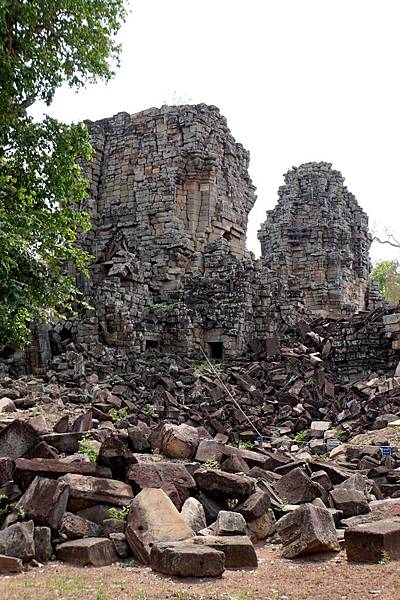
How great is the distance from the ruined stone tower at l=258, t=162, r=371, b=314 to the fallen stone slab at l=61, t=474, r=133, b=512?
743 inches

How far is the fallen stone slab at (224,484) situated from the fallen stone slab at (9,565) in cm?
208

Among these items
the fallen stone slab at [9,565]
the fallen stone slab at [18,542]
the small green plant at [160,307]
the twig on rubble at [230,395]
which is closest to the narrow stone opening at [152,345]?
the small green plant at [160,307]

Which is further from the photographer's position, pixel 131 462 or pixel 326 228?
pixel 326 228

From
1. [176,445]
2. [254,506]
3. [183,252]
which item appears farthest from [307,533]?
[183,252]

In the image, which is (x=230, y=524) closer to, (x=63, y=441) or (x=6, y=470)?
(x=6, y=470)

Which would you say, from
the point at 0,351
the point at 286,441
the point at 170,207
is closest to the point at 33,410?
the point at 286,441

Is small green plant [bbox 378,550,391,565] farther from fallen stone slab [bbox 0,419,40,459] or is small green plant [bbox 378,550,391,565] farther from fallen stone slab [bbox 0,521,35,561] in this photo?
fallen stone slab [bbox 0,419,40,459]

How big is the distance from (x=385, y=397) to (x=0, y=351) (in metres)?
9.96

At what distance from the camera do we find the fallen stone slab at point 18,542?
488 cm

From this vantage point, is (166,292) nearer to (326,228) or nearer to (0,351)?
(0,351)

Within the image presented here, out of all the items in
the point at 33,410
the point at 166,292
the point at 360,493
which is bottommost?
the point at 360,493

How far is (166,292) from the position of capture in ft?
61.2

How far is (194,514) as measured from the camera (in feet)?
18.7

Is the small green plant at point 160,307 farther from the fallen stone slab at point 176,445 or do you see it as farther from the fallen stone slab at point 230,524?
the fallen stone slab at point 230,524
